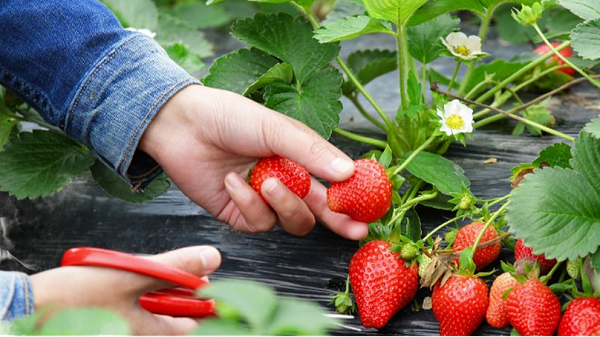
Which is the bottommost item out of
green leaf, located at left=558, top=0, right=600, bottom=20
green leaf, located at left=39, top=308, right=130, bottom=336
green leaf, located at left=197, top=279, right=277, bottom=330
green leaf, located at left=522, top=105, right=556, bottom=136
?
green leaf, located at left=522, top=105, right=556, bottom=136

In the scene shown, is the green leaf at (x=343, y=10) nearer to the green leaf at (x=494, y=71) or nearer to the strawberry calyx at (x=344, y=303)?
the green leaf at (x=494, y=71)

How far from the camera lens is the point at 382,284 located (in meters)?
1.05

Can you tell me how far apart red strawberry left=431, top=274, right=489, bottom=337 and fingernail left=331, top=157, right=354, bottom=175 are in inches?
7.9

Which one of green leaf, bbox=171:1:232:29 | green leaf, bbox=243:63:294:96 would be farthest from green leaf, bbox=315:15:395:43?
green leaf, bbox=171:1:232:29

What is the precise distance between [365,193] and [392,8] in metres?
0.33

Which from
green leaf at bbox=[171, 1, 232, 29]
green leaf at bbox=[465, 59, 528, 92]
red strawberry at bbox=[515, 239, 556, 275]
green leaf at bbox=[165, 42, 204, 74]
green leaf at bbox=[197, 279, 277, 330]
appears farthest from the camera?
green leaf at bbox=[171, 1, 232, 29]

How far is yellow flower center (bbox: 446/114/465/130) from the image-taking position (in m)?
1.27

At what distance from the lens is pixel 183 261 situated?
875 millimetres

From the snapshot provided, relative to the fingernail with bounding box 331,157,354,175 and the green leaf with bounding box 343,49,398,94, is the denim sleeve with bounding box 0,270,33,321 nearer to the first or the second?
the fingernail with bounding box 331,157,354,175

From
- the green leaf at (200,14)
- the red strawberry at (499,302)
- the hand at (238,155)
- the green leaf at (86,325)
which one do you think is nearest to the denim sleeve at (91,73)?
the hand at (238,155)

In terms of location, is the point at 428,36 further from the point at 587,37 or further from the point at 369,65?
the point at 587,37

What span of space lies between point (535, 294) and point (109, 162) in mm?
714

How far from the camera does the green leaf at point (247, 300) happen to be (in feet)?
1.51

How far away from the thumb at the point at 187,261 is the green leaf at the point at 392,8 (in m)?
0.52
